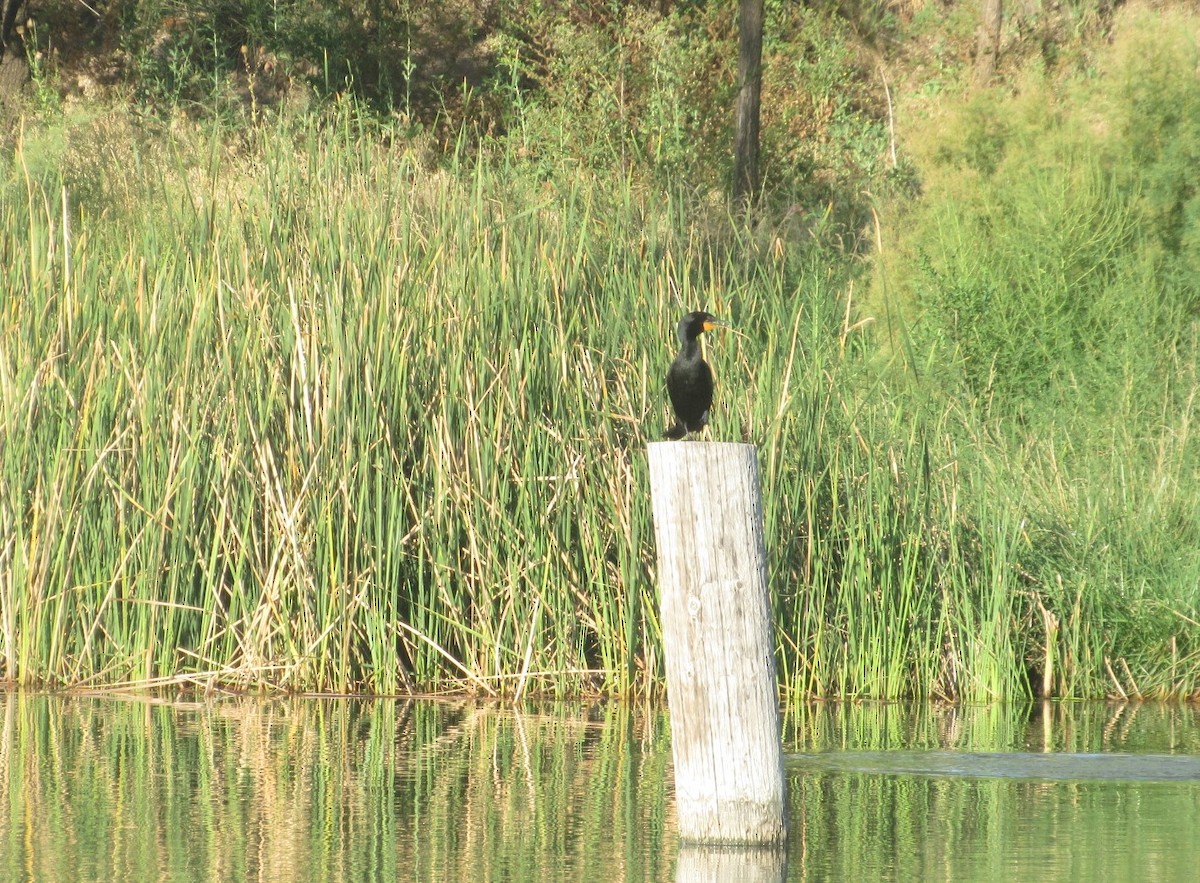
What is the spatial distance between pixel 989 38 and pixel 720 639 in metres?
15.6

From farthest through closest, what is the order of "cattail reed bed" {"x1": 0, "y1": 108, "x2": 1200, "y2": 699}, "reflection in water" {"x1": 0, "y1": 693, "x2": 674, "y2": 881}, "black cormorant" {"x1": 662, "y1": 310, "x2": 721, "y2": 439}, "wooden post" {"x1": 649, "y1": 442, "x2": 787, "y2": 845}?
"cattail reed bed" {"x1": 0, "y1": 108, "x2": 1200, "y2": 699}
"black cormorant" {"x1": 662, "y1": 310, "x2": 721, "y2": 439}
"wooden post" {"x1": 649, "y1": 442, "x2": 787, "y2": 845}
"reflection in water" {"x1": 0, "y1": 693, "x2": 674, "y2": 881}

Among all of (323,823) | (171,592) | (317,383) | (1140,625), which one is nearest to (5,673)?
(171,592)

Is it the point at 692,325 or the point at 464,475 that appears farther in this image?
the point at 464,475

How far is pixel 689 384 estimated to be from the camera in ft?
17.8

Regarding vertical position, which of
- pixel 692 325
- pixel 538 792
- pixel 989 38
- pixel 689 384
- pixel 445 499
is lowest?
pixel 538 792

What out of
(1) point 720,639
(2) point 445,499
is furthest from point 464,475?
(1) point 720,639

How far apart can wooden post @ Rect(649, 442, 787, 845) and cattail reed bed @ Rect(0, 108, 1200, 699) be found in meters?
2.06

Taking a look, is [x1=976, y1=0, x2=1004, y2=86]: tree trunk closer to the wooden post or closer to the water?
the water

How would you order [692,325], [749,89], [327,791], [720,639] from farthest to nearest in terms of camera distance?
[749,89]
[692,325]
[327,791]
[720,639]

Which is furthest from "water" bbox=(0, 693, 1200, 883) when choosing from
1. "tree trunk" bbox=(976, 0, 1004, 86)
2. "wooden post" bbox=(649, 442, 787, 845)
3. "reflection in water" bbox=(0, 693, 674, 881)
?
"tree trunk" bbox=(976, 0, 1004, 86)

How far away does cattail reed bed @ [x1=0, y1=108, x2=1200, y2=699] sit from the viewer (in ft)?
21.7

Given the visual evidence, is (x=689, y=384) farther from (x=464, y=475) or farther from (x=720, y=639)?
(x=464, y=475)

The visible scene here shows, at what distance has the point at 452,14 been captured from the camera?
68.6 ft

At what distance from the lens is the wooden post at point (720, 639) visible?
4.33 metres
